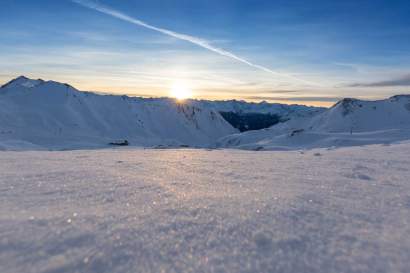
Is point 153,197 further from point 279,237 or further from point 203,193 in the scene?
point 279,237

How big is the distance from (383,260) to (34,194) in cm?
425

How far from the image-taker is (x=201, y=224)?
3.73 m

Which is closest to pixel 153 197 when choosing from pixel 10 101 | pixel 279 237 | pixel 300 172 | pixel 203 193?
pixel 203 193

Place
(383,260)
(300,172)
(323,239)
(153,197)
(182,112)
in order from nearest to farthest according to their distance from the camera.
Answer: (383,260), (323,239), (153,197), (300,172), (182,112)

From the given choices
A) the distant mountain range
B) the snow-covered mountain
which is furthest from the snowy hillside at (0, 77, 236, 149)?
the snow-covered mountain

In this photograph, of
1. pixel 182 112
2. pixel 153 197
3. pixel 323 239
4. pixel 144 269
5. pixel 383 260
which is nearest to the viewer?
pixel 144 269

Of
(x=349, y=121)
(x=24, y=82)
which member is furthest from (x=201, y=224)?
(x=24, y=82)

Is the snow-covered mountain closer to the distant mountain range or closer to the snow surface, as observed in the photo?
the distant mountain range

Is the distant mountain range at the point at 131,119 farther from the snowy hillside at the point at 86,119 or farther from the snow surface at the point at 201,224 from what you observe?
the snow surface at the point at 201,224

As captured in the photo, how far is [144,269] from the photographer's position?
2795 mm

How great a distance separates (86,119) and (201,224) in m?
141

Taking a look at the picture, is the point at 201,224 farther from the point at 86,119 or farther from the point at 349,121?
the point at 349,121

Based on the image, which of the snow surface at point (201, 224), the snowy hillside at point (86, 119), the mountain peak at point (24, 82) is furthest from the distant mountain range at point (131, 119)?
the snow surface at point (201, 224)

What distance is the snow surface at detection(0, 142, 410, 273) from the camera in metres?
2.92
